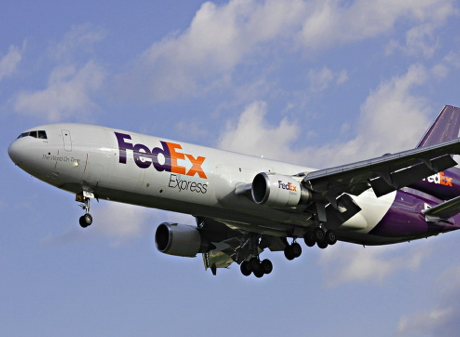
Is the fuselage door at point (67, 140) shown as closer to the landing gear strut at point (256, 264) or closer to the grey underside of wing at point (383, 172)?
the grey underside of wing at point (383, 172)

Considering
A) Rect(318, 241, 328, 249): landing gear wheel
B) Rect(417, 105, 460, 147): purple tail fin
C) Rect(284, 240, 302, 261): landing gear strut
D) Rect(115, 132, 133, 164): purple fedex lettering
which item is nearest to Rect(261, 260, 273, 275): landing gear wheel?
Rect(284, 240, 302, 261): landing gear strut

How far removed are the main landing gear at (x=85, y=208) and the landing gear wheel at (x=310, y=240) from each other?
1089 cm

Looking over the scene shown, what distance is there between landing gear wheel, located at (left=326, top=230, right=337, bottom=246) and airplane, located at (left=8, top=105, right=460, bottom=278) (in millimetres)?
49

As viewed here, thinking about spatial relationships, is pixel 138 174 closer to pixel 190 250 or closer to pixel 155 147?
pixel 155 147

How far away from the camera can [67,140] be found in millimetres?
39469

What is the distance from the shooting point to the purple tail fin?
51219 millimetres

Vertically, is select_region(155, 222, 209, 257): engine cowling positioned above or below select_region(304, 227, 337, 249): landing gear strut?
above

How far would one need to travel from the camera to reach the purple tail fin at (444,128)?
51219 millimetres

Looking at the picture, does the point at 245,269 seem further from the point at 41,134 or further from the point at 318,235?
the point at 41,134

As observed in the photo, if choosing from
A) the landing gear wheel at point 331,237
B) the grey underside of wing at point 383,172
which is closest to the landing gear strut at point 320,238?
the landing gear wheel at point 331,237

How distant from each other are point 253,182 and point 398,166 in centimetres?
673

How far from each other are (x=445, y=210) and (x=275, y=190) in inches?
454

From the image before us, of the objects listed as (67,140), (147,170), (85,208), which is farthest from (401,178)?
(67,140)

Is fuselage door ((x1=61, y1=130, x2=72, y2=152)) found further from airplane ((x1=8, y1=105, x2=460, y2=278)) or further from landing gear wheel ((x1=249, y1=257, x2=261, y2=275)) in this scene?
landing gear wheel ((x1=249, y1=257, x2=261, y2=275))
